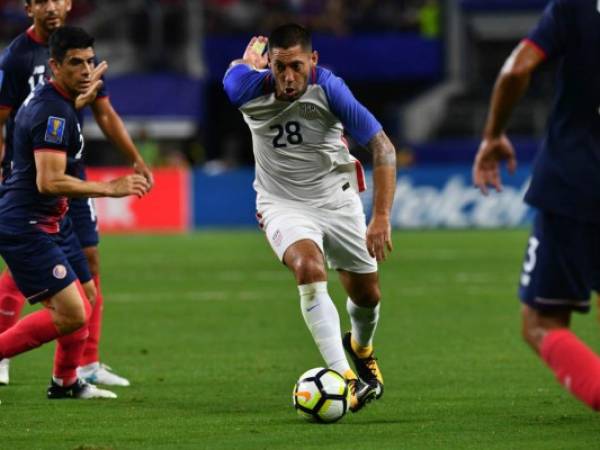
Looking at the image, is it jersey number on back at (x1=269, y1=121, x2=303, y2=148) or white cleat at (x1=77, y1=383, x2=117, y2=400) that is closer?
jersey number on back at (x1=269, y1=121, x2=303, y2=148)

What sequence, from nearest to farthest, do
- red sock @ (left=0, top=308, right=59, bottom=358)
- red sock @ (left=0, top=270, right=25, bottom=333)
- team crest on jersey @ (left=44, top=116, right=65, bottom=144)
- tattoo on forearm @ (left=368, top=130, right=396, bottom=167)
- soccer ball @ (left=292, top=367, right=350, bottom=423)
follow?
soccer ball @ (left=292, top=367, right=350, bottom=423) → tattoo on forearm @ (left=368, top=130, right=396, bottom=167) → team crest on jersey @ (left=44, top=116, right=65, bottom=144) → red sock @ (left=0, top=308, right=59, bottom=358) → red sock @ (left=0, top=270, right=25, bottom=333)

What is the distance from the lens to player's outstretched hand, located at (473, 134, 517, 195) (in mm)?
5734

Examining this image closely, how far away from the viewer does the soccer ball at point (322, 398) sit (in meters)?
7.28

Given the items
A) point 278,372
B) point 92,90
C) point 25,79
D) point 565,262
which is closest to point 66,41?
point 92,90

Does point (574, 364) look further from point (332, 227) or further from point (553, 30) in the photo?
point (332, 227)

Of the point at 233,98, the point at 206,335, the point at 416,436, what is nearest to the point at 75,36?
the point at 233,98

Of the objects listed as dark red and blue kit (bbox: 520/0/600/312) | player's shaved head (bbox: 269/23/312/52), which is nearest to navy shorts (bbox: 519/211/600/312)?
dark red and blue kit (bbox: 520/0/600/312)

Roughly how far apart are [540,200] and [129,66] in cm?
2834

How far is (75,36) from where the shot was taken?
785 centimetres

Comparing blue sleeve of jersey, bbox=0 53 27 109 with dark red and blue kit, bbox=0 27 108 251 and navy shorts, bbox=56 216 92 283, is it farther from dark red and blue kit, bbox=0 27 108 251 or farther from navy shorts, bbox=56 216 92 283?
navy shorts, bbox=56 216 92 283

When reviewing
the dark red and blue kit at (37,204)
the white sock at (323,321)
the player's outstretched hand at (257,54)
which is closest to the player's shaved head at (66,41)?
the dark red and blue kit at (37,204)

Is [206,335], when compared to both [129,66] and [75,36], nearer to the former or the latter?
[75,36]

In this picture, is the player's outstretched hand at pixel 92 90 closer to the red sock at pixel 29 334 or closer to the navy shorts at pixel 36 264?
the navy shorts at pixel 36 264

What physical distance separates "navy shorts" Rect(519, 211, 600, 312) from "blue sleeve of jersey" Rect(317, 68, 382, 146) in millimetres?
2068
